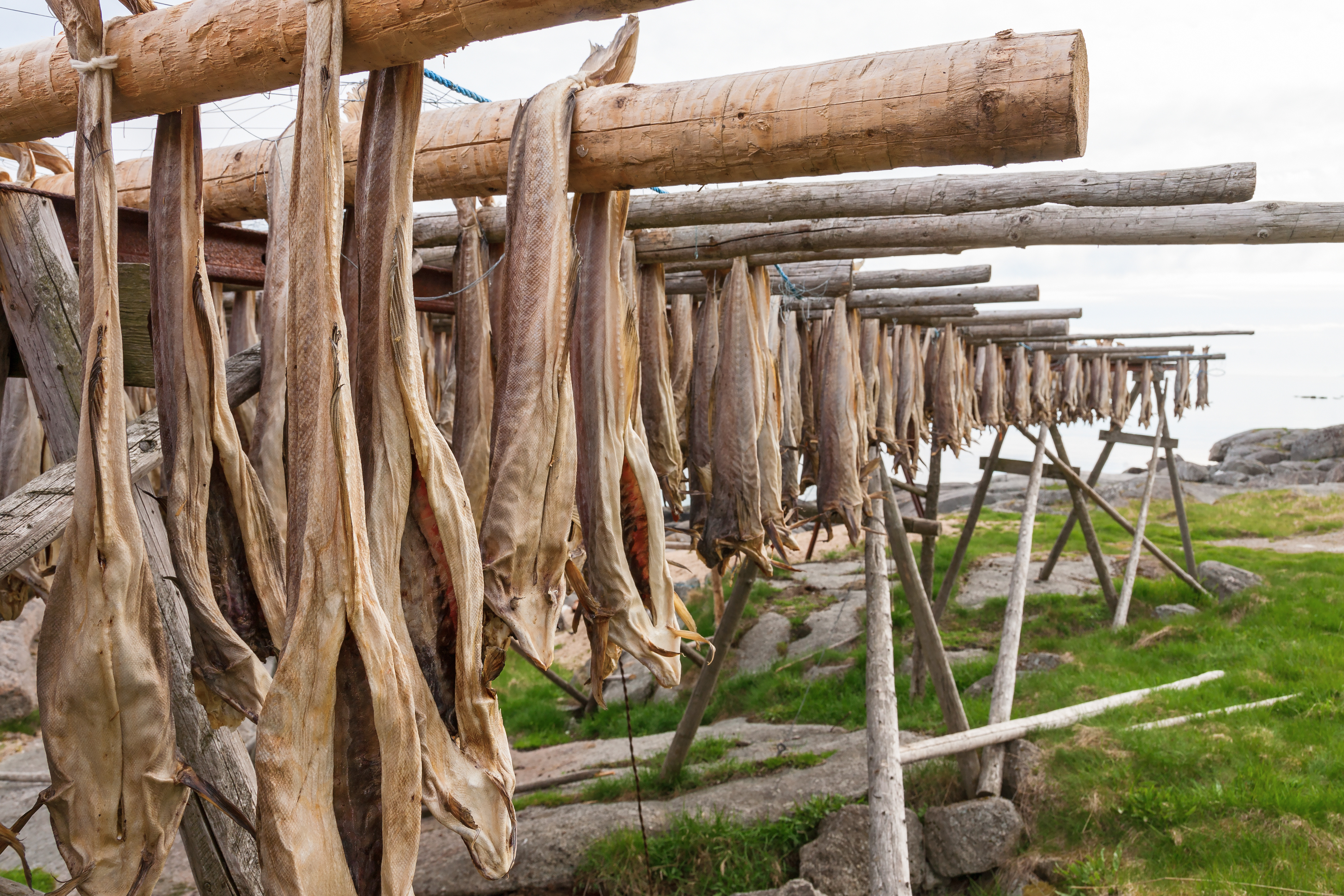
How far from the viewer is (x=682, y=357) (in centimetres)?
429

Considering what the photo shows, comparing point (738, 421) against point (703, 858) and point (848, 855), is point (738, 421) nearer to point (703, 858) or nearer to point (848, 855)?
point (848, 855)

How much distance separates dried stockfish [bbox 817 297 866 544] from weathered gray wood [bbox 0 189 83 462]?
127 inches

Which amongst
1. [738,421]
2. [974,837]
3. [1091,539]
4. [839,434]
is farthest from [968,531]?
[738,421]

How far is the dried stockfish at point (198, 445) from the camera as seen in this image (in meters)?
1.57

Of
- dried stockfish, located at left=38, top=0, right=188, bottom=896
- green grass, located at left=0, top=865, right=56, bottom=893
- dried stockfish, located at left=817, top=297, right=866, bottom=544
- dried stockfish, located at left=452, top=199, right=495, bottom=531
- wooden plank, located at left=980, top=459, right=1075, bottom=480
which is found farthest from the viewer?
wooden plank, located at left=980, top=459, right=1075, bottom=480

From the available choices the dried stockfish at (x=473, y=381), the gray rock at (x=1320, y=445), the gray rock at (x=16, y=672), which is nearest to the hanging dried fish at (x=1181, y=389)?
the gray rock at (x=1320, y=445)

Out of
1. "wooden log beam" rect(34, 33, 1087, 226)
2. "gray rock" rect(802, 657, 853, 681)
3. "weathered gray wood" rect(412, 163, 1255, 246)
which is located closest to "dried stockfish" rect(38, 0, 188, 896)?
"wooden log beam" rect(34, 33, 1087, 226)

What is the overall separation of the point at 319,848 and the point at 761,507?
93.6 inches

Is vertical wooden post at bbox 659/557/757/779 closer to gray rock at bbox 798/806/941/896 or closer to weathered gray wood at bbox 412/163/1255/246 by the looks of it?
gray rock at bbox 798/806/941/896

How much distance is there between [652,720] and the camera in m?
9.60

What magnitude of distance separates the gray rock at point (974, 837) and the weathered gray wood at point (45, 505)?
544cm

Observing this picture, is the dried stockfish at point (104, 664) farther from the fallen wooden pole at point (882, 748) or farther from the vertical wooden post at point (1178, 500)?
the vertical wooden post at point (1178, 500)

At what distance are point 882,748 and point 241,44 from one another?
458 centimetres

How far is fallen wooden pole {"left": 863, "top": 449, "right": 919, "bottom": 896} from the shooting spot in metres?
4.44
